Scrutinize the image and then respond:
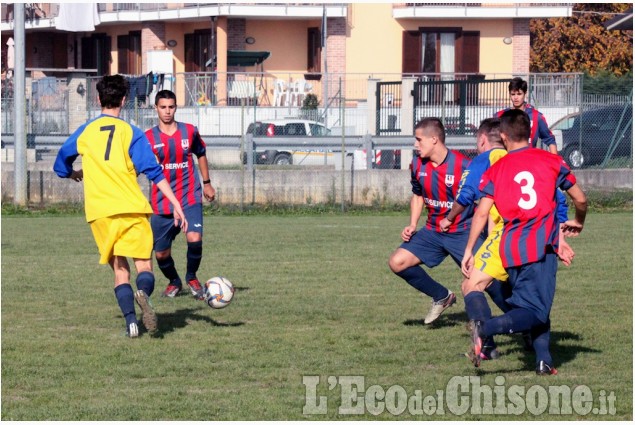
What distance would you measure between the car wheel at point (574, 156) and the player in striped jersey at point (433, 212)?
15699 mm

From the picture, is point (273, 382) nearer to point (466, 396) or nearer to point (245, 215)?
point (466, 396)

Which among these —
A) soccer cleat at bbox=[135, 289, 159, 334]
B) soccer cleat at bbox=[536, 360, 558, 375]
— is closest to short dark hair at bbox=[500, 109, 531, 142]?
soccer cleat at bbox=[536, 360, 558, 375]

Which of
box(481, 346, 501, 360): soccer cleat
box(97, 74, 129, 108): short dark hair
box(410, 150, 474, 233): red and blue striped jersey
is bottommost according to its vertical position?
box(481, 346, 501, 360): soccer cleat

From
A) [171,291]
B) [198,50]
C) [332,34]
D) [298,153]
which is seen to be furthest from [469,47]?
[171,291]

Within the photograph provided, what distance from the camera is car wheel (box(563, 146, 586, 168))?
24.3 m

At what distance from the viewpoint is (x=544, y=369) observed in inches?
283

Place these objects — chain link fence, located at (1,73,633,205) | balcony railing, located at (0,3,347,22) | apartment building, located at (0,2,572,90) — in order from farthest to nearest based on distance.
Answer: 1. apartment building, located at (0,2,572,90)
2. balcony railing, located at (0,3,347,22)
3. chain link fence, located at (1,73,633,205)

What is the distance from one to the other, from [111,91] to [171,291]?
3.23 meters

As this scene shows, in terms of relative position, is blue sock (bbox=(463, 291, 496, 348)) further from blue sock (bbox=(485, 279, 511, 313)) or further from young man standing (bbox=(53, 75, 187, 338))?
young man standing (bbox=(53, 75, 187, 338))

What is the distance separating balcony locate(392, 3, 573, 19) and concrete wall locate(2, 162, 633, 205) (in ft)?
61.7

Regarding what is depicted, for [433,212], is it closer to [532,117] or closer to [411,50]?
[532,117]

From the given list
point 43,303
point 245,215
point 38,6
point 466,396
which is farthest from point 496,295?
point 38,6

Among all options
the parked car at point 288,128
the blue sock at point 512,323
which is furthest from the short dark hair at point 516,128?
the parked car at point 288,128

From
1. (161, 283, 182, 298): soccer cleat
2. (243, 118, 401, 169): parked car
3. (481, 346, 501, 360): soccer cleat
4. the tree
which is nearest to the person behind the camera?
(481, 346, 501, 360): soccer cleat
